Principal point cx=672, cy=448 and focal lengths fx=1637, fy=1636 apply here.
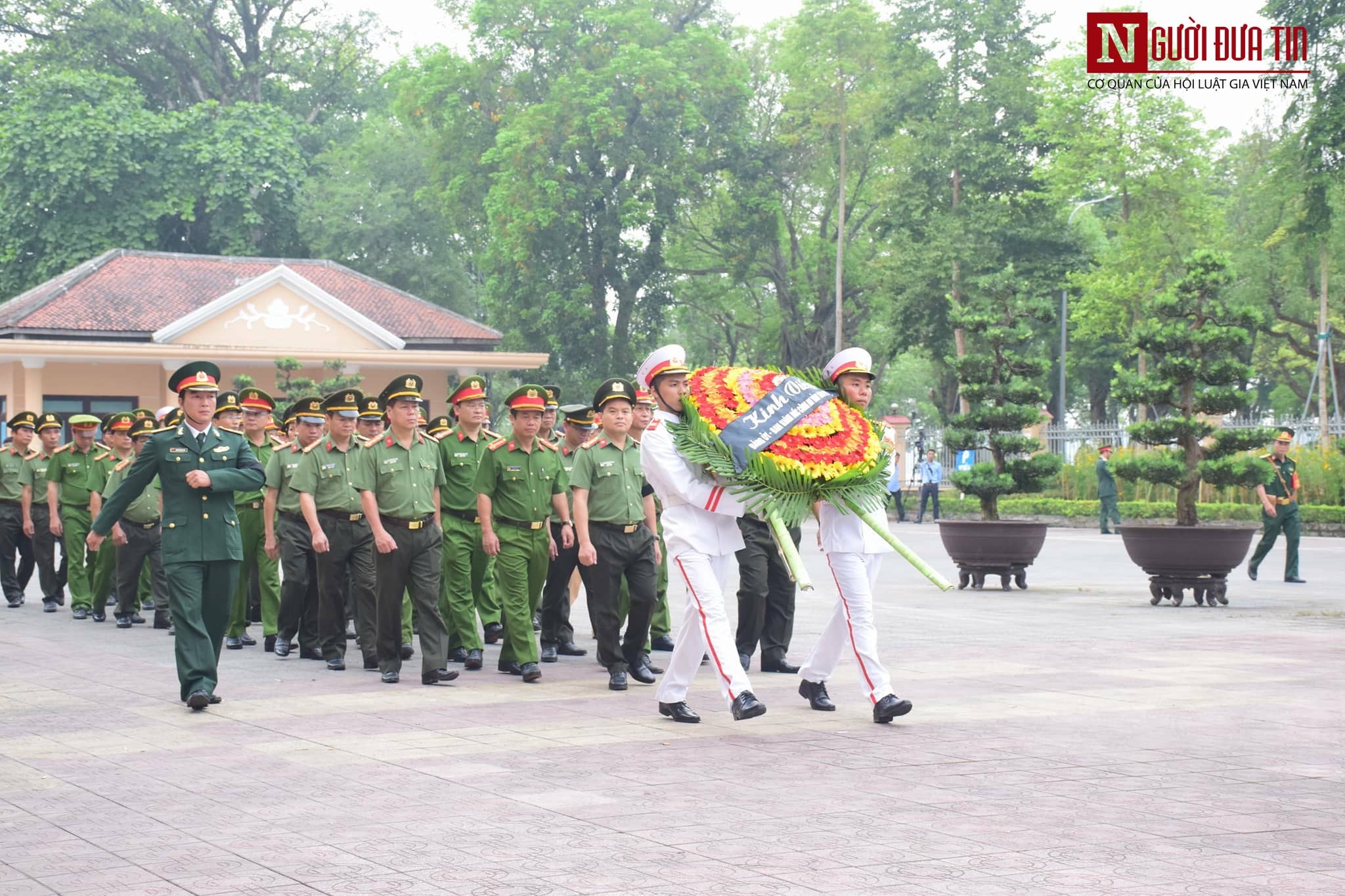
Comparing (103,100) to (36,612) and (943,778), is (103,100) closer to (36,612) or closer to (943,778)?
(36,612)

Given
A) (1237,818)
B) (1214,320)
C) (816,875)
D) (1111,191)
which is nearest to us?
(816,875)

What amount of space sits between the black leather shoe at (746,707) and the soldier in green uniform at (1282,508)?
12066 millimetres

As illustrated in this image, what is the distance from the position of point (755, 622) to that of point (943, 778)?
4016 millimetres

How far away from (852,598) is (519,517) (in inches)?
115

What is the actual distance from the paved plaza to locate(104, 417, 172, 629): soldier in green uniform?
10.4 ft

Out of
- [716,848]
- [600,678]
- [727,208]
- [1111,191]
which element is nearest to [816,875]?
[716,848]

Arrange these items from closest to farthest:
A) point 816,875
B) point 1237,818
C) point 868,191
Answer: point 816,875, point 1237,818, point 868,191

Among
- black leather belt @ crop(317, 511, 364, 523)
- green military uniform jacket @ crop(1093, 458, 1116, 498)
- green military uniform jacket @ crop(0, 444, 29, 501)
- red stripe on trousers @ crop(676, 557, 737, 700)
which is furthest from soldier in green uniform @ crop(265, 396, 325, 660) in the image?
green military uniform jacket @ crop(1093, 458, 1116, 498)

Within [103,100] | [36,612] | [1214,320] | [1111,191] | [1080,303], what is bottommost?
[36,612]

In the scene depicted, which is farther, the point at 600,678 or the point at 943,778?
the point at 600,678

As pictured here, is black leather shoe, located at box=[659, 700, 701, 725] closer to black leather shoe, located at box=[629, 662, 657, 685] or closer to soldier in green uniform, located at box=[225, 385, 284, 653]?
black leather shoe, located at box=[629, 662, 657, 685]

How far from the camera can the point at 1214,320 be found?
1656 centimetres

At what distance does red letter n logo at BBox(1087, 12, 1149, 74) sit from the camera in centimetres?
3894

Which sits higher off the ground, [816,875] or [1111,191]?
[1111,191]
